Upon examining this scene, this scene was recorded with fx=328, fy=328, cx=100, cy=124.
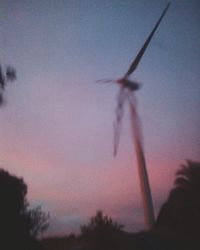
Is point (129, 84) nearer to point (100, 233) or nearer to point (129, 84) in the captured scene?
point (129, 84)

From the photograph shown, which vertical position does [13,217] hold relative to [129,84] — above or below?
below

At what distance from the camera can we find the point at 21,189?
25188 millimetres

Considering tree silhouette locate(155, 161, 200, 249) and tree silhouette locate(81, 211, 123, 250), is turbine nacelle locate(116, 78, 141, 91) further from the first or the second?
tree silhouette locate(81, 211, 123, 250)

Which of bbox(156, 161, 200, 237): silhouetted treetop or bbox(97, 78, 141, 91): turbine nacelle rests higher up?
bbox(97, 78, 141, 91): turbine nacelle

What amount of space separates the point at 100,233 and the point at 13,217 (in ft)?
20.0

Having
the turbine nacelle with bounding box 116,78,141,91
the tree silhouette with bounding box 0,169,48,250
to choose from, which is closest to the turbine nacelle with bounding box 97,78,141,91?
the turbine nacelle with bounding box 116,78,141,91

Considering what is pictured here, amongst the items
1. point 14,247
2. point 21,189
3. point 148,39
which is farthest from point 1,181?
point 148,39

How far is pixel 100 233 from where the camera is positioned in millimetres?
21969

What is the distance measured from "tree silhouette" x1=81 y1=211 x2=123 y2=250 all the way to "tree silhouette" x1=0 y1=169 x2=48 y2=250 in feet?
11.7

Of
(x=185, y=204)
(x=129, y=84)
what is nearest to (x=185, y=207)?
(x=185, y=204)

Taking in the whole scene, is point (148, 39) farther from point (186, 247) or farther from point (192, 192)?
point (186, 247)

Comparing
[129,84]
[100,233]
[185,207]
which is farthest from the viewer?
[129,84]

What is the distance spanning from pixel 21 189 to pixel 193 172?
14599 mm

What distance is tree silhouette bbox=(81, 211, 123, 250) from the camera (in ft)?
70.6
